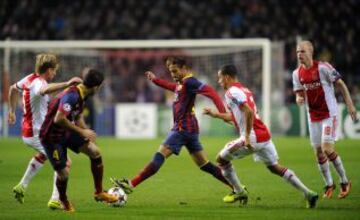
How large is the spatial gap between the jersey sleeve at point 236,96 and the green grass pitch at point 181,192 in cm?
141

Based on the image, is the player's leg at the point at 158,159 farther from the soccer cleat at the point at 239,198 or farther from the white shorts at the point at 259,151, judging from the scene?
the soccer cleat at the point at 239,198

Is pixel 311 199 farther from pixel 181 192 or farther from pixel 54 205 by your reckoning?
pixel 54 205

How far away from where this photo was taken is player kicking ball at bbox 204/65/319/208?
10001 millimetres

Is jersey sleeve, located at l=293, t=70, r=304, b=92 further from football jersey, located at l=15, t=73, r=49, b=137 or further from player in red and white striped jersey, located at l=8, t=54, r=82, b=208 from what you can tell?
football jersey, located at l=15, t=73, r=49, b=137

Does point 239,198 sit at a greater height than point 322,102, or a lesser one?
lesser

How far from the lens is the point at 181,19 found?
3344cm

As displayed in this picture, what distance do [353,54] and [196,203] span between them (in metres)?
21.4

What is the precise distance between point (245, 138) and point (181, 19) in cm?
2384

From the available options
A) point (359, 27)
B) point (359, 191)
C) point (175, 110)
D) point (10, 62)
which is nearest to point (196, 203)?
point (175, 110)

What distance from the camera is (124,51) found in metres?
31.3

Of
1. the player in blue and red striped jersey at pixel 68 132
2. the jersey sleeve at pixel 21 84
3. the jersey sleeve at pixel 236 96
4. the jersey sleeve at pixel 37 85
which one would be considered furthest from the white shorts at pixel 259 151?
the jersey sleeve at pixel 21 84

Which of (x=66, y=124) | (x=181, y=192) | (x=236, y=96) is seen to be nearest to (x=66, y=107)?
(x=66, y=124)

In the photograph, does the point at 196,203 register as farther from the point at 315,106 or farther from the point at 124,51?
the point at 124,51

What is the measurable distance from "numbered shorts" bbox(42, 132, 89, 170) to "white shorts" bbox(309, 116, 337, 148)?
11.7 ft
